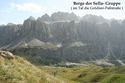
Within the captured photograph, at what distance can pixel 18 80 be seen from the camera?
19.6 meters

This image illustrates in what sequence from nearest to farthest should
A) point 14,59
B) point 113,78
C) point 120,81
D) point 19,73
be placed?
point 19,73
point 14,59
point 120,81
point 113,78

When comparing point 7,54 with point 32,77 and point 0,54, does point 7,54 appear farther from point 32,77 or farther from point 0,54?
point 32,77

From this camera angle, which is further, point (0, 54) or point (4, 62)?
point (0, 54)

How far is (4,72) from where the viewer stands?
65.9 feet

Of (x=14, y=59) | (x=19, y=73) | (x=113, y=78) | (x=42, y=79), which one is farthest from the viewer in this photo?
(x=113, y=78)

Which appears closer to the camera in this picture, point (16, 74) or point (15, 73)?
point (16, 74)

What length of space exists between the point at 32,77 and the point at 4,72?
7.73 feet

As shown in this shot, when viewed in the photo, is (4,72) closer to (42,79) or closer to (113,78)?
(42,79)

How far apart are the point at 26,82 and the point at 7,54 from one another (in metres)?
5.52

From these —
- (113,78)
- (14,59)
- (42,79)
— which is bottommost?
(113,78)

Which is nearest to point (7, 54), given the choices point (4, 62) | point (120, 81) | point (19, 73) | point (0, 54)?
point (0, 54)

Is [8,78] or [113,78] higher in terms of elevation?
[8,78]

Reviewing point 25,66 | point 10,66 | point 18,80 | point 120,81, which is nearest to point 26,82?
point 18,80

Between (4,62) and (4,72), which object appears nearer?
(4,72)
